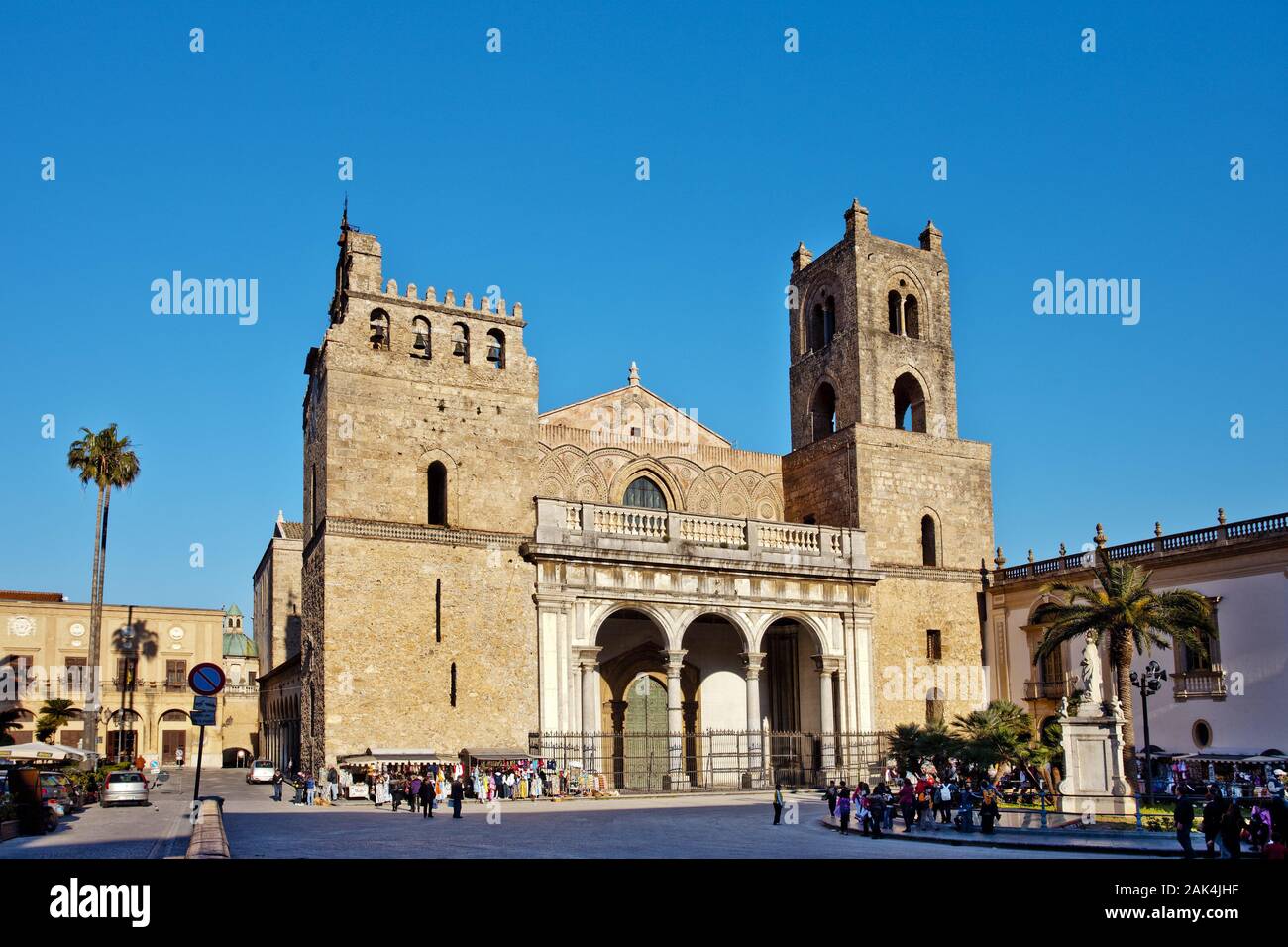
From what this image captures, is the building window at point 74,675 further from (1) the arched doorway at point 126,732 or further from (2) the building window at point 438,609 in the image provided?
(2) the building window at point 438,609

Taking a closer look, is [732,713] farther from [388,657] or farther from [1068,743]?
[1068,743]

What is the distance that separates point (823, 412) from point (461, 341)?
45.5 ft

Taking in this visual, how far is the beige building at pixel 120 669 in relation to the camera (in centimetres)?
5762

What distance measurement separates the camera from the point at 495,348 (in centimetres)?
3494

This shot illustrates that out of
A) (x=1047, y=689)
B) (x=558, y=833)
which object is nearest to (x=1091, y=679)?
(x=558, y=833)

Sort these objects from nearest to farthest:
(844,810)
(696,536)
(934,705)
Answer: (844,810) < (696,536) < (934,705)

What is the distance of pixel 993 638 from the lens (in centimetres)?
3966

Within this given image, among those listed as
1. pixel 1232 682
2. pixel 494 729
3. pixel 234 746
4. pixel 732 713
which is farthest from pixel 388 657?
pixel 234 746

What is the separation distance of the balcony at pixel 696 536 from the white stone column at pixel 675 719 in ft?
9.64

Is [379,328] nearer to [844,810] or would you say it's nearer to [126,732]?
[844,810]

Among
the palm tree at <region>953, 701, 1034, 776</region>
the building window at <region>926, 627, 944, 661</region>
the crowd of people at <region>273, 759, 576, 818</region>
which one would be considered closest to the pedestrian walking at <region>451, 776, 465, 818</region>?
the crowd of people at <region>273, 759, 576, 818</region>
